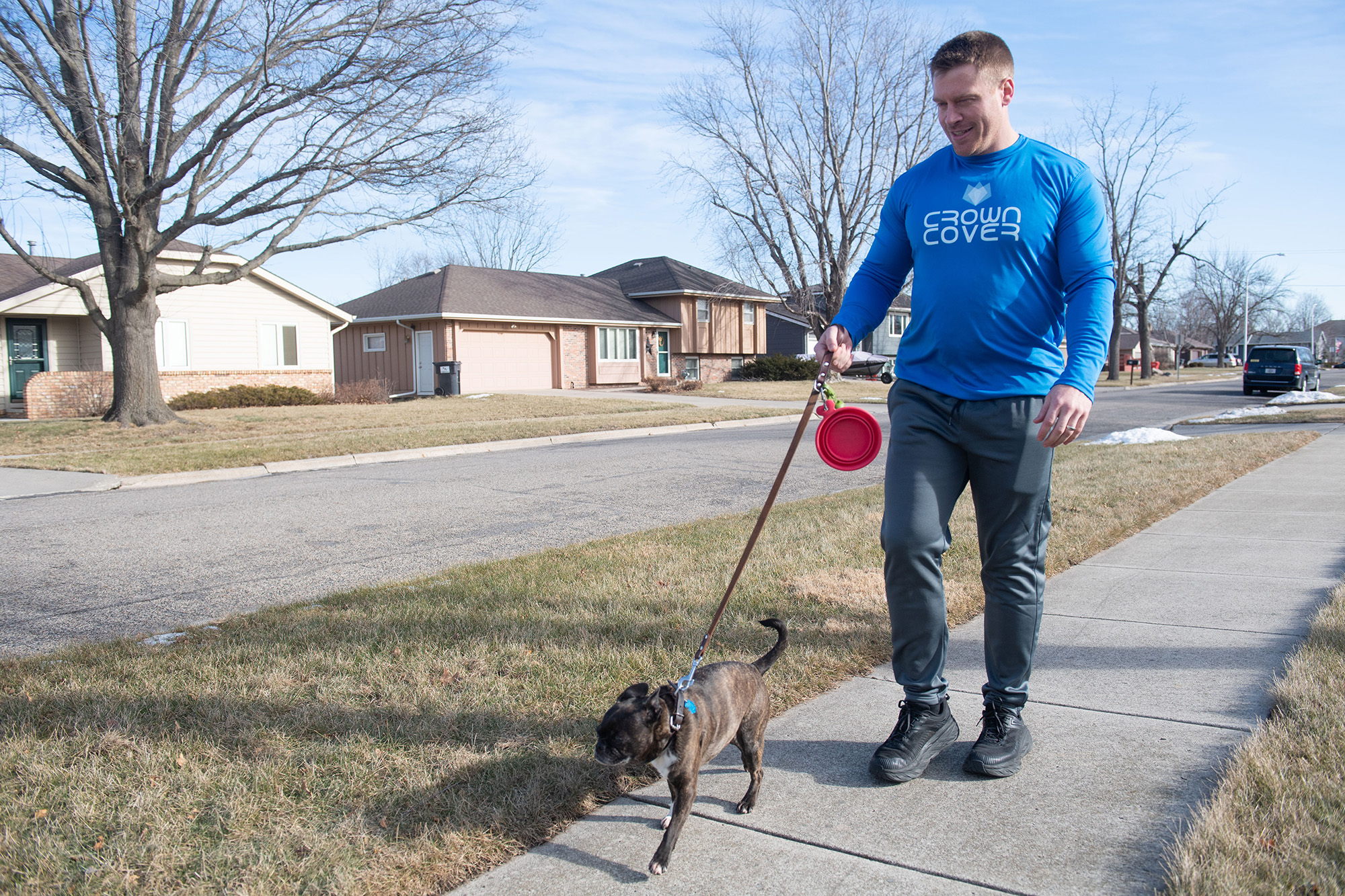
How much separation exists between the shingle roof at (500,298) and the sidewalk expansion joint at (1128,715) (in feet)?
92.1

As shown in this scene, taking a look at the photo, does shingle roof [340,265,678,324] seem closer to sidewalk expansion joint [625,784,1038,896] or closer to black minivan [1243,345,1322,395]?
black minivan [1243,345,1322,395]

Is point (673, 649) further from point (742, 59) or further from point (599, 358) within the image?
point (742, 59)

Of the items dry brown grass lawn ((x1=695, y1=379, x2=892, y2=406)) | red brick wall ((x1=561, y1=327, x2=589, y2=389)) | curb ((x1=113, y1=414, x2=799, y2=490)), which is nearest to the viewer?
curb ((x1=113, y1=414, x2=799, y2=490))

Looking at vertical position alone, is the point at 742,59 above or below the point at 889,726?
above

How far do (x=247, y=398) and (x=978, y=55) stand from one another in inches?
959

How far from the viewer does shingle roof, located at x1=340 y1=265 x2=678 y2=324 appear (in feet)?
103

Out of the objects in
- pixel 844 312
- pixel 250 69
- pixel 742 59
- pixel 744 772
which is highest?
pixel 742 59

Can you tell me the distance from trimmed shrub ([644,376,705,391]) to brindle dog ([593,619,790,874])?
94.0 ft

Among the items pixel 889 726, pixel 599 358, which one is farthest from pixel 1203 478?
pixel 599 358

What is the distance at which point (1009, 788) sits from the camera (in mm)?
2795

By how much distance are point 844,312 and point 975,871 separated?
1727 millimetres

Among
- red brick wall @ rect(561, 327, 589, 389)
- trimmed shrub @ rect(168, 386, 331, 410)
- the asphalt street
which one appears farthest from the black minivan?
trimmed shrub @ rect(168, 386, 331, 410)

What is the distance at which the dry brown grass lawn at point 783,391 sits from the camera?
95.1 feet

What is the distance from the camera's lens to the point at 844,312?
3127 millimetres
